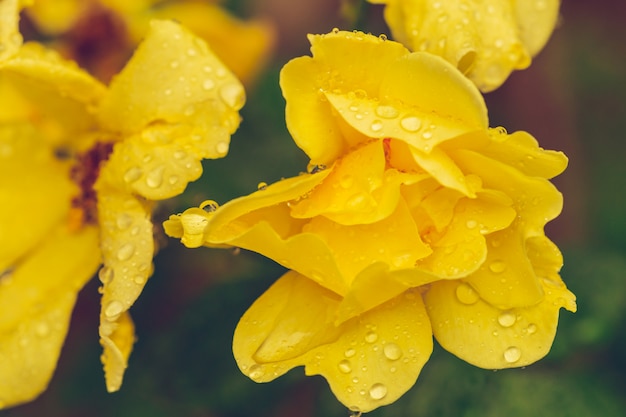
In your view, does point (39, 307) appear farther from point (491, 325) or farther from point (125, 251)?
point (491, 325)

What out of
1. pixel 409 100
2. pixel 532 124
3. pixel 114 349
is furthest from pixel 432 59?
pixel 532 124

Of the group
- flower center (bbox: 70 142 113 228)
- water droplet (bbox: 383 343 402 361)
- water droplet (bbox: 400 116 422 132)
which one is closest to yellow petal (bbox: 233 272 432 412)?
water droplet (bbox: 383 343 402 361)

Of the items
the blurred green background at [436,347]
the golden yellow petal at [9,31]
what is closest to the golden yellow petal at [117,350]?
the blurred green background at [436,347]

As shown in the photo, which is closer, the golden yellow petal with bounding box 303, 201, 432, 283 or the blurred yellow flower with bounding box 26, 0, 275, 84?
the golden yellow petal with bounding box 303, 201, 432, 283

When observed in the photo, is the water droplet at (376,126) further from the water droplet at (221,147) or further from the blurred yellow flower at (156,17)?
the blurred yellow flower at (156,17)

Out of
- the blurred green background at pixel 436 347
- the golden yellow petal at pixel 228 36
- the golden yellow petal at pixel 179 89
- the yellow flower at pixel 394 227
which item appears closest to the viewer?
the yellow flower at pixel 394 227

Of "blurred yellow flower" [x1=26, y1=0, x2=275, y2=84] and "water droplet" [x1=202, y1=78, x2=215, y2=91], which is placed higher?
"water droplet" [x1=202, y1=78, x2=215, y2=91]

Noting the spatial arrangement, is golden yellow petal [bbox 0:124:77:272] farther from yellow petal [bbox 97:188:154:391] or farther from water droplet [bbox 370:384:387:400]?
water droplet [bbox 370:384:387:400]
